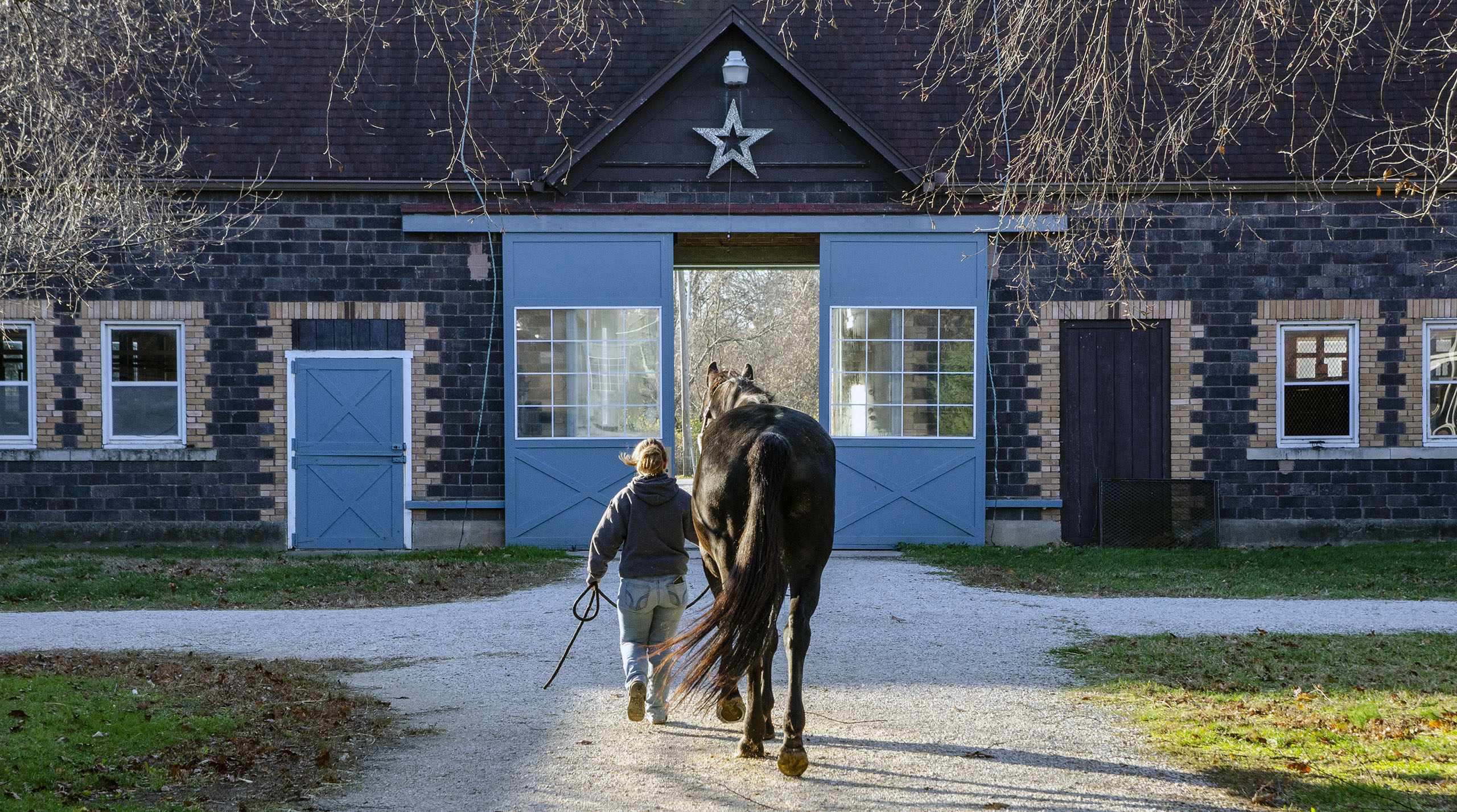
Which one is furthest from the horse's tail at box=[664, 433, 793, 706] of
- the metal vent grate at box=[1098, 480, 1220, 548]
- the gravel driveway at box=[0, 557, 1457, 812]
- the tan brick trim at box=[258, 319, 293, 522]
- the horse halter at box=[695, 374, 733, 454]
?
the tan brick trim at box=[258, 319, 293, 522]

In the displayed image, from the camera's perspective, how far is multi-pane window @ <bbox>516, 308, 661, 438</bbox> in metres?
14.0

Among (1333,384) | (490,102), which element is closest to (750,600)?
(490,102)

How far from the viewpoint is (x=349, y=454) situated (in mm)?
14000

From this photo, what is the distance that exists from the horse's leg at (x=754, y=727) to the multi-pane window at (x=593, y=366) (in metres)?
8.93

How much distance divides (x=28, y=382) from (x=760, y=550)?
12.5 metres

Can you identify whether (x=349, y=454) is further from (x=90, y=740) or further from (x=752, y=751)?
(x=752, y=751)

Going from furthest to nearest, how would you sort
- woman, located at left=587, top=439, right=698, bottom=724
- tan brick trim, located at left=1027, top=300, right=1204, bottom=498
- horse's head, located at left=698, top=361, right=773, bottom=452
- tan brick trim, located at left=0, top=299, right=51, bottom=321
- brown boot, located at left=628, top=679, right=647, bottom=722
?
tan brick trim, located at left=1027, top=300, right=1204, bottom=498 → tan brick trim, located at left=0, top=299, right=51, bottom=321 → horse's head, located at left=698, top=361, right=773, bottom=452 → woman, located at left=587, top=439, right=698, bottom=724 → brown boot, located at left=628, top=679, right=647, bottom=722

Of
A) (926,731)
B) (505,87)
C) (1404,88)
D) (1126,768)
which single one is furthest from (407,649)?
(1404,88)

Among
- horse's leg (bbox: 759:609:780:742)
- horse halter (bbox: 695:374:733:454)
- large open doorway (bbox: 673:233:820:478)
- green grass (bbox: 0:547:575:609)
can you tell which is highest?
large open doorway (bbox: 673:233:820:478)

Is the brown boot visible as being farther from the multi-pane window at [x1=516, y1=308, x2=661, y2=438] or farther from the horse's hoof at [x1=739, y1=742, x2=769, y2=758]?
the multi-pane window at [x1=516, y1=308, x2=661, y2=438]

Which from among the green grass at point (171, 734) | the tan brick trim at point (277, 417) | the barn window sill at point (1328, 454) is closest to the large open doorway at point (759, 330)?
the tan brick trim at point (277, 417)

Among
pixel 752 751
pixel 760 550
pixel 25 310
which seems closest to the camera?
pixel 760 550

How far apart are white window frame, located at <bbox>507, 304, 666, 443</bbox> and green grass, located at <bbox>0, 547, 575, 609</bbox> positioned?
1.38 meters

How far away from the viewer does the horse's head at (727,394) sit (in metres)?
6.35
